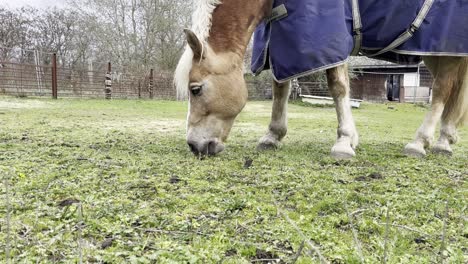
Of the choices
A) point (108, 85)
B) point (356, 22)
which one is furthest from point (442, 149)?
point (108, 85)

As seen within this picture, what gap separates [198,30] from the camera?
2.17 m

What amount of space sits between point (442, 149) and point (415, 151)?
1.14ft

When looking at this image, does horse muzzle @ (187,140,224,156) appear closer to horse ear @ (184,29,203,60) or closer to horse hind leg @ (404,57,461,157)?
horse ear @ (184,29,203,60)

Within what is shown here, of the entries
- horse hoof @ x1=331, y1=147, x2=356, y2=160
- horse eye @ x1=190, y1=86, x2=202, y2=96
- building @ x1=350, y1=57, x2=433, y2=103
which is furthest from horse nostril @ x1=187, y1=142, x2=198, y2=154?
building @ x1=350, y1=57, x2=433, y2=103

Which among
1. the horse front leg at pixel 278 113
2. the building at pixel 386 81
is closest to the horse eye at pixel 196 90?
the horse front leg at pixel 278 113

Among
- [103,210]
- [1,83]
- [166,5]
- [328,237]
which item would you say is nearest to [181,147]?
[103,210]

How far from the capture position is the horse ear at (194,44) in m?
2.02

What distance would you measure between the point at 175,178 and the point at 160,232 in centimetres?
58

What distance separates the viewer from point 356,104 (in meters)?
13.5

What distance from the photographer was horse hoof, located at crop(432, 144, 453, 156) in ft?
8.50

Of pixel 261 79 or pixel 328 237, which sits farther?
pixel 261 79

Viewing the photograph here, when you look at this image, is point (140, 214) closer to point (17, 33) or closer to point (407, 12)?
point (407, 12)

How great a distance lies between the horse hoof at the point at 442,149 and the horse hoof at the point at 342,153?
815 mm

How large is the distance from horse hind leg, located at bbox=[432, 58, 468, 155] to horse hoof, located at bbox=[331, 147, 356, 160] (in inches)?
33.2
